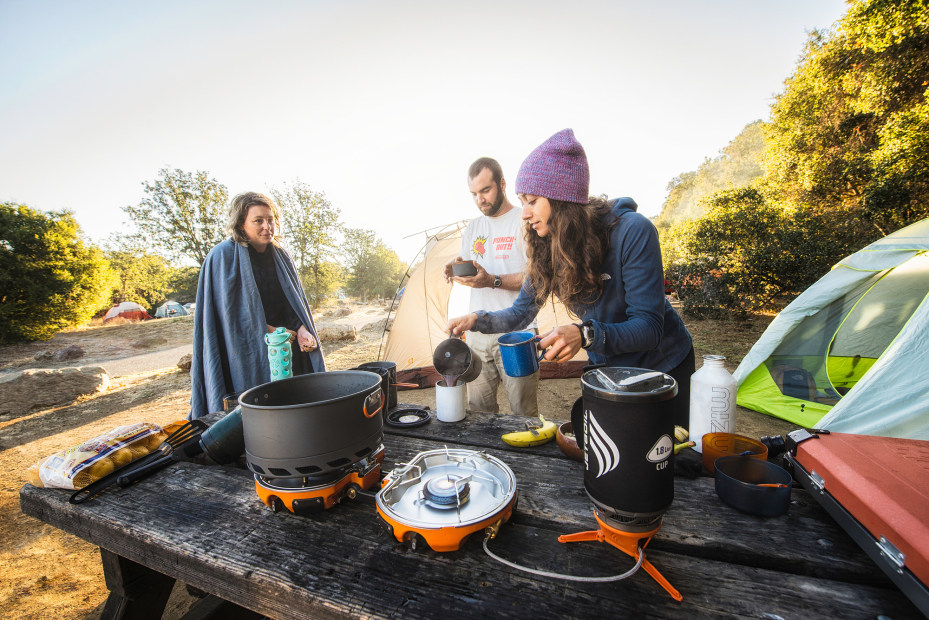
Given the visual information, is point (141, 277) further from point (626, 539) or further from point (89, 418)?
point (626, 539)

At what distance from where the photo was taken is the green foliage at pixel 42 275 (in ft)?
36.2

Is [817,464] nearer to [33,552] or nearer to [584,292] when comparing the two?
[584,292]

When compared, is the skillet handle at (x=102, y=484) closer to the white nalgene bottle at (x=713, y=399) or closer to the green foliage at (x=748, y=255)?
the white nalgene bottle at (x=713, y=399)

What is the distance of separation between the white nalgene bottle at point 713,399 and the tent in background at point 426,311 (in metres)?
4.21

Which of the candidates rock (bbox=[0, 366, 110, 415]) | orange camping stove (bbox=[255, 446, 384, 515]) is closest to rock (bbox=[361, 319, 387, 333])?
rock (bbox=[0, 366, 110, 415])

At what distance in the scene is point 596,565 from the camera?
79 cm

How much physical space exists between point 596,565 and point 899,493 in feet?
2.16

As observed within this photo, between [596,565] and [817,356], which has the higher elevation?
[596,565]

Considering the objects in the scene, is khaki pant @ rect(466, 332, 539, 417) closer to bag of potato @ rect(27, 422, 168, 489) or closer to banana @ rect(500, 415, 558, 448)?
banana @ rect(500, 415, 558, 448)

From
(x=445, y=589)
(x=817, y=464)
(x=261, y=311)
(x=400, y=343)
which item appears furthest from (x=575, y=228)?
(x=400, y=343)

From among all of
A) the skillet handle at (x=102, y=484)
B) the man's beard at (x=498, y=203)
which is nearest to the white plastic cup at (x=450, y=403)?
the skillet handle at (x=102, y=484)

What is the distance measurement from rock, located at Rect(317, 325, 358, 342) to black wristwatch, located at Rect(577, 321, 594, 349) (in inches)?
373

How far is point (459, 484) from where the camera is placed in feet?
3.07

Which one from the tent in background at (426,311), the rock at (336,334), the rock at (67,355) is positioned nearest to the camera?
the tent in background at (426,311)
